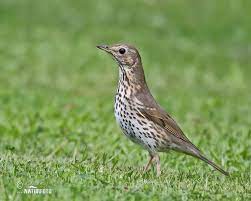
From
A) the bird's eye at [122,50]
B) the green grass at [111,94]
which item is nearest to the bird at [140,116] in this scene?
the bird's eye at [122,50]

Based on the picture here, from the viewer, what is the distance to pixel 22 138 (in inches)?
483

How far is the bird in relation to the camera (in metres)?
9.59

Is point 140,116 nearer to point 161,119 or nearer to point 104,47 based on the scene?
point 161,119

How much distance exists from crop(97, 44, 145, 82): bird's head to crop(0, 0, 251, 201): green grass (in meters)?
1.08

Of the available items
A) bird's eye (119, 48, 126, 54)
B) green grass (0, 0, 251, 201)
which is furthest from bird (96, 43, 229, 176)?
green grass (0, 0, 251, 201)

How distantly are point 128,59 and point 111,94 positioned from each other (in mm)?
8335

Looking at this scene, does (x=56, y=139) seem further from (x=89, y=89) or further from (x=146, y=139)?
(x=89, y=89)

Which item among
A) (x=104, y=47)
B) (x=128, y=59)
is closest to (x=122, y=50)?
(x=128, y=59)

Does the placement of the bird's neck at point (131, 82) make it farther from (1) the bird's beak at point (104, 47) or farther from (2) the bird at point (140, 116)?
(1) the bird's beak at point (104, 47)

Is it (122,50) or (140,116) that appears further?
(122,50)

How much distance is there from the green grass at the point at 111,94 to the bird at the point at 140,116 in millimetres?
317

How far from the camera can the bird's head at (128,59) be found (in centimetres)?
988

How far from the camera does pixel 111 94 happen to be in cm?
1823

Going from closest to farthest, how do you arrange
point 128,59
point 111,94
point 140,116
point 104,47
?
point 140,116 < point 104,47 < point 128,59 < point 111,94
